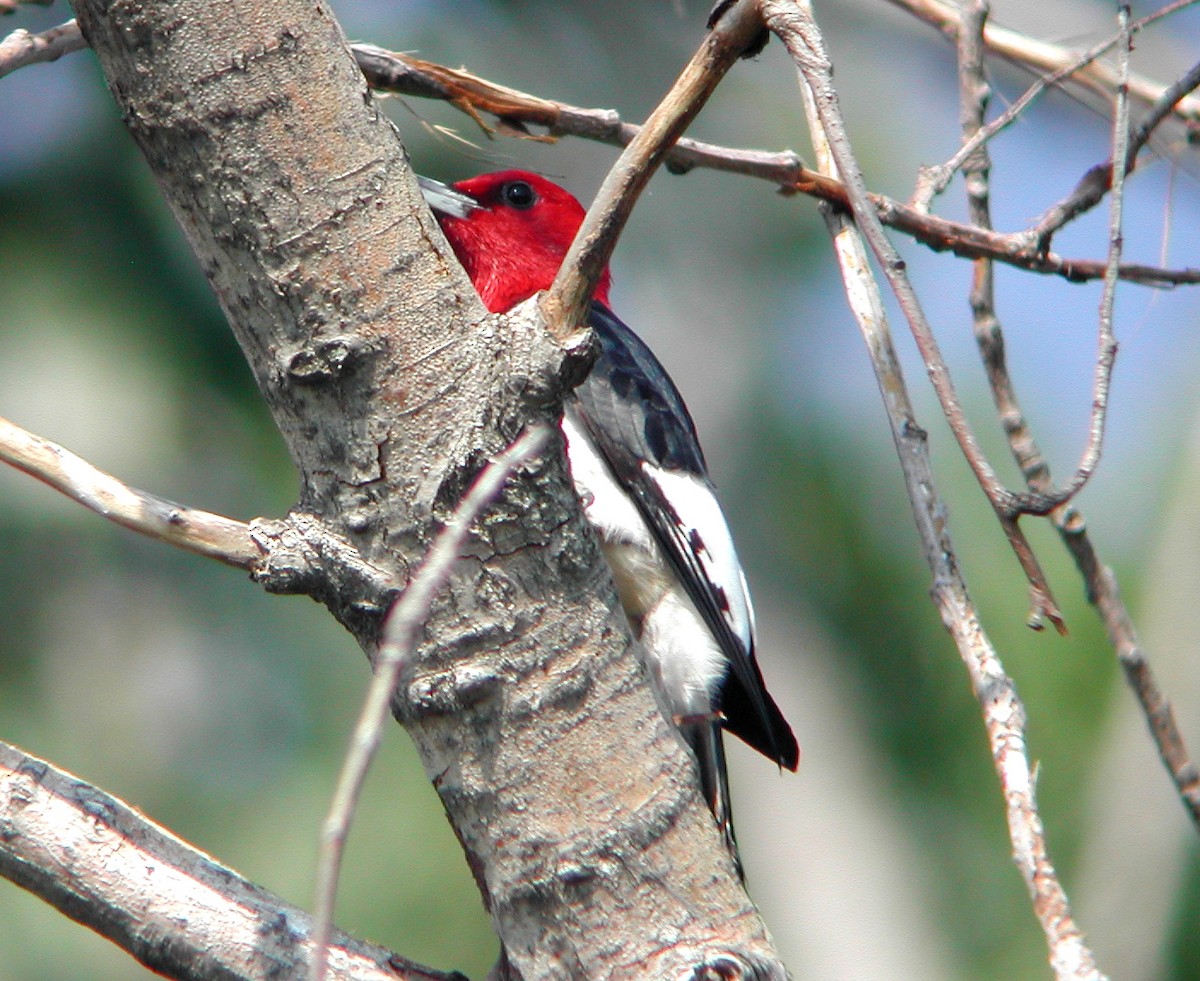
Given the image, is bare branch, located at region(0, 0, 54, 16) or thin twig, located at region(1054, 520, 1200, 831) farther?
bare branch, located at region(0, 0, 54, 16)

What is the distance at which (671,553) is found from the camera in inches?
112

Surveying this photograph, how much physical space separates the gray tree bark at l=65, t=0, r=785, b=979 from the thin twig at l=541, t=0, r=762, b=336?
11 cm

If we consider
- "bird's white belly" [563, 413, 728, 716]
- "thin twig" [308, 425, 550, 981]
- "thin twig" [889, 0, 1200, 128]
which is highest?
"thin twig" [889, 0, 1200, 128]

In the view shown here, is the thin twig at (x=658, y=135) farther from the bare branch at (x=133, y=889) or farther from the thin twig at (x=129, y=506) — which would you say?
the bare branch at (x=133, y=889)


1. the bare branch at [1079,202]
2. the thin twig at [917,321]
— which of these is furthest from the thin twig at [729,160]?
the thin twig at [917,321]

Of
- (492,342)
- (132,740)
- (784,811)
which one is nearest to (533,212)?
(492,342)

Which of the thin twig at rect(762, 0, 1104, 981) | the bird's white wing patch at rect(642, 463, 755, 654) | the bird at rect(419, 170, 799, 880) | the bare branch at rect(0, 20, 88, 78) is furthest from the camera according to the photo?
the bird's white wing patch at rect(642, 463, 755, 654)

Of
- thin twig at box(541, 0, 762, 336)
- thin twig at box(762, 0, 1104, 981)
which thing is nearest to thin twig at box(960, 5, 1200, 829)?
thin twig at box(762, 0, 1104, 981)

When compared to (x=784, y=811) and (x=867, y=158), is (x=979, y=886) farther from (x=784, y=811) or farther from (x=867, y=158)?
(x=867, y=158)

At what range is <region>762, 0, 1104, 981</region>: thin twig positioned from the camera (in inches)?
46.5

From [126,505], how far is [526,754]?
Result: 1.79 ft

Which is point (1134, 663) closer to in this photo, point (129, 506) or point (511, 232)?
point (129, 506)

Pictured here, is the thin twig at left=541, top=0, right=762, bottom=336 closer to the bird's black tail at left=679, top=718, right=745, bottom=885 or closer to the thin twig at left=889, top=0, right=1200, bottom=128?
the thin twig at left=889, top=0, right=1200, bottom=128

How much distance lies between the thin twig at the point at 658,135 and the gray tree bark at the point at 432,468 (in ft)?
0.35
